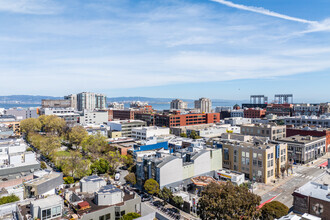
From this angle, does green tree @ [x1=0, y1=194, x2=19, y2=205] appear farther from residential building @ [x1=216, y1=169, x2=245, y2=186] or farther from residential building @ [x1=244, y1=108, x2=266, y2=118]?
residential building @ [x1=244, y1=108, x2=266, y2=118]

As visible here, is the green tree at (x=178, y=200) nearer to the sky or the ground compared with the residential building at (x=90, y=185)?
nearer to the ground

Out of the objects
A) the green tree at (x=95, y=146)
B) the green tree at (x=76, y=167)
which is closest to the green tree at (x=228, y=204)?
the green tree at (x=76, y=167)

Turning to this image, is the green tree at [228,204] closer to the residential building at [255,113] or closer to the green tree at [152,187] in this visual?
the green tree at [152,187]

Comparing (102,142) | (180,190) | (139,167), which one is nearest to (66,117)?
(102,142)

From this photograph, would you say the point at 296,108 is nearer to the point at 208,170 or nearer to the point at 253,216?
the point at 208,170

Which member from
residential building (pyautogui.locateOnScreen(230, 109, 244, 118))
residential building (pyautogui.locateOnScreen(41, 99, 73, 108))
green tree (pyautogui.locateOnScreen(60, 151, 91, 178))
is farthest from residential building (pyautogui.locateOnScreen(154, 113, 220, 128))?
residential building (pyautogui.locateOnScreen(41, 99, 73, 108))

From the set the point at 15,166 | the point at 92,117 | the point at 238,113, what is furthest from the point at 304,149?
the point at 92,117
